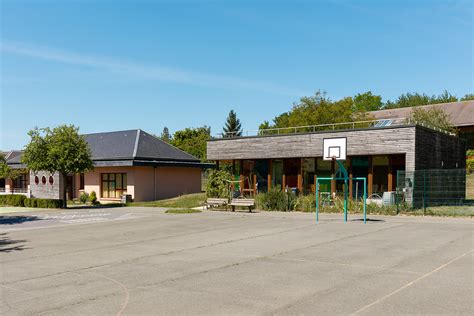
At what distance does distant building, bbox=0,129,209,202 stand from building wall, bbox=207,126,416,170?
6684 mm

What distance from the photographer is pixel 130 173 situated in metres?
36.6

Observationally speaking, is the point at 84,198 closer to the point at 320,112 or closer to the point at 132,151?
the point at 132,151

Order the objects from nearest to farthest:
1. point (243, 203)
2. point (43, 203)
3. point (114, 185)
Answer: point (243, 203), point (43, 203), point (114, 185)

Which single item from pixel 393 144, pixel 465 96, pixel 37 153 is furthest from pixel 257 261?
pixel 465 96

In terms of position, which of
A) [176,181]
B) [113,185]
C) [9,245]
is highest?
[176,181]

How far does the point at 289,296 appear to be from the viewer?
24.9 feet

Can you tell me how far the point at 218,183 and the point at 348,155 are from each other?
8439mm

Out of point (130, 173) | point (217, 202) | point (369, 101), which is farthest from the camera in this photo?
point (369, 101)

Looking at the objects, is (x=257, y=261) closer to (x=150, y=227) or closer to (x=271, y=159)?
(x=150, y=227)

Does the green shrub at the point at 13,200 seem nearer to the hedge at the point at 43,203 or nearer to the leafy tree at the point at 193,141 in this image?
the hedge at the point at 43,203

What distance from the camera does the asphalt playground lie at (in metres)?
7.14

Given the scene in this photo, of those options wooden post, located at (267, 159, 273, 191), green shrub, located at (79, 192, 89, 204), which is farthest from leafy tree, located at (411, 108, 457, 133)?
green shrub, located at (79, 192, 89, 204)

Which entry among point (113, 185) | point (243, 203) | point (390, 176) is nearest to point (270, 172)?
point (243, 203)

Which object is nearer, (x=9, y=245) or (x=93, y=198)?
(x=9, y=245)
